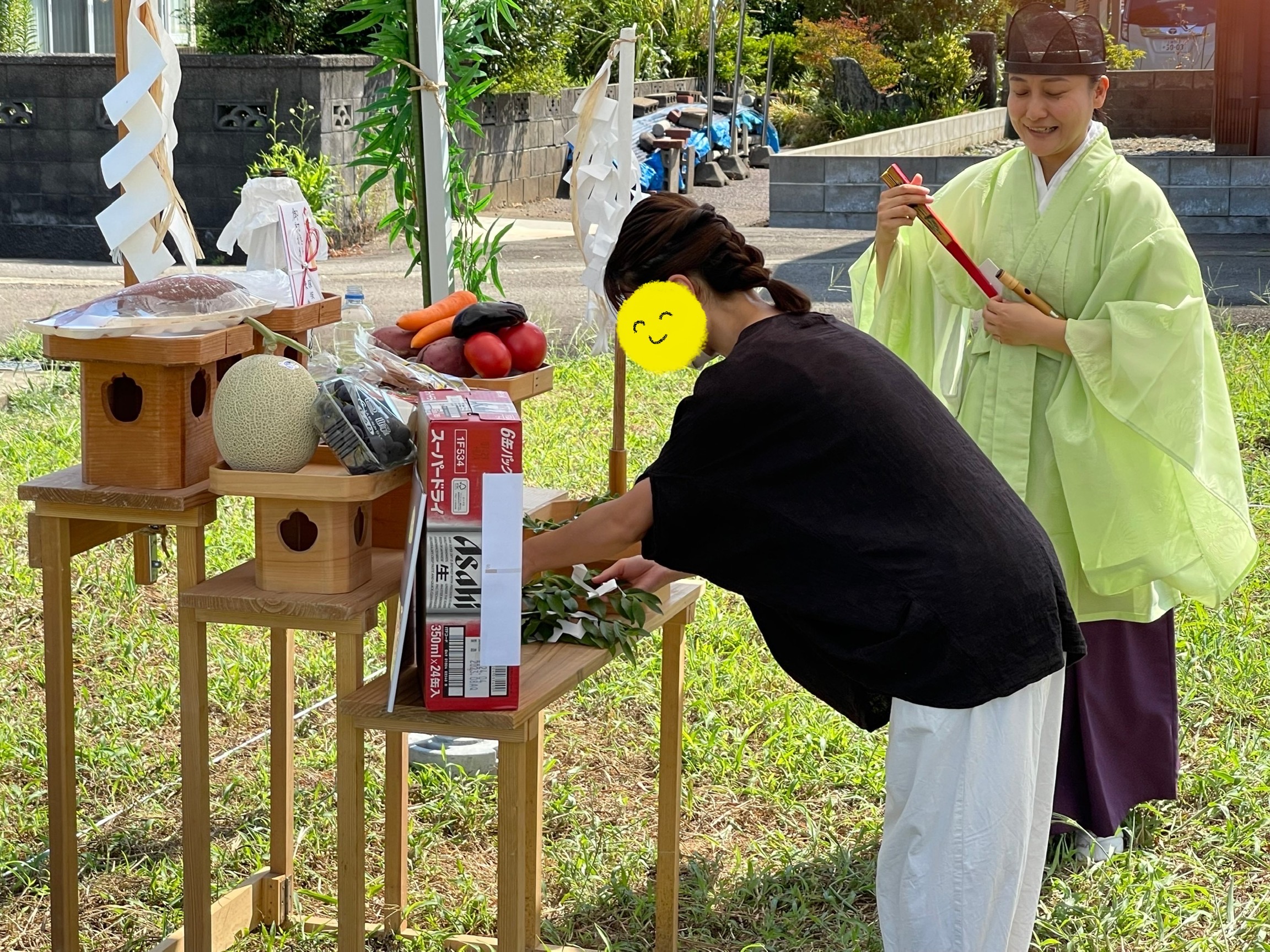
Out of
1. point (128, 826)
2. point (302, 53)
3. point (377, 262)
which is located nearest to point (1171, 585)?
point (128, 826)

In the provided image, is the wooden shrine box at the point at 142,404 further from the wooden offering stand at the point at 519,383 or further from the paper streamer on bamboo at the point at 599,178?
the paper streamer on bamboo at the point at 599,178

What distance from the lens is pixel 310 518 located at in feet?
7.12

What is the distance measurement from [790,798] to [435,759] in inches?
35.1

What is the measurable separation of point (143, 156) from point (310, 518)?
1.08 metres

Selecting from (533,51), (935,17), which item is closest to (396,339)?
(533,51)

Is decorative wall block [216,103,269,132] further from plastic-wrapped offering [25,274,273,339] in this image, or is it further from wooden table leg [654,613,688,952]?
wooden table leg [654,613,688,952]

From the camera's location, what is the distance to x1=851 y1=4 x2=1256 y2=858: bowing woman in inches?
120

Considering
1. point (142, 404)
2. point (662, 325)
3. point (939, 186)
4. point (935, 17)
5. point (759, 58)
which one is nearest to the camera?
point (662, 325)

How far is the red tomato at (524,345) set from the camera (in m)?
2.67

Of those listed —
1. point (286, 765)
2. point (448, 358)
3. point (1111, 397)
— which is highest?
point (448, 358)

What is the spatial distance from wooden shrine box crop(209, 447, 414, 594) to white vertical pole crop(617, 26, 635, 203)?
1372 mm

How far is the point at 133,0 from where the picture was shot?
2857 mm

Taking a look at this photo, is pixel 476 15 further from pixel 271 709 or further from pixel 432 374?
pixel 271 709

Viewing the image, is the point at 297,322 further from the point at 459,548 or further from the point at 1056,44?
the point at 1056,44
